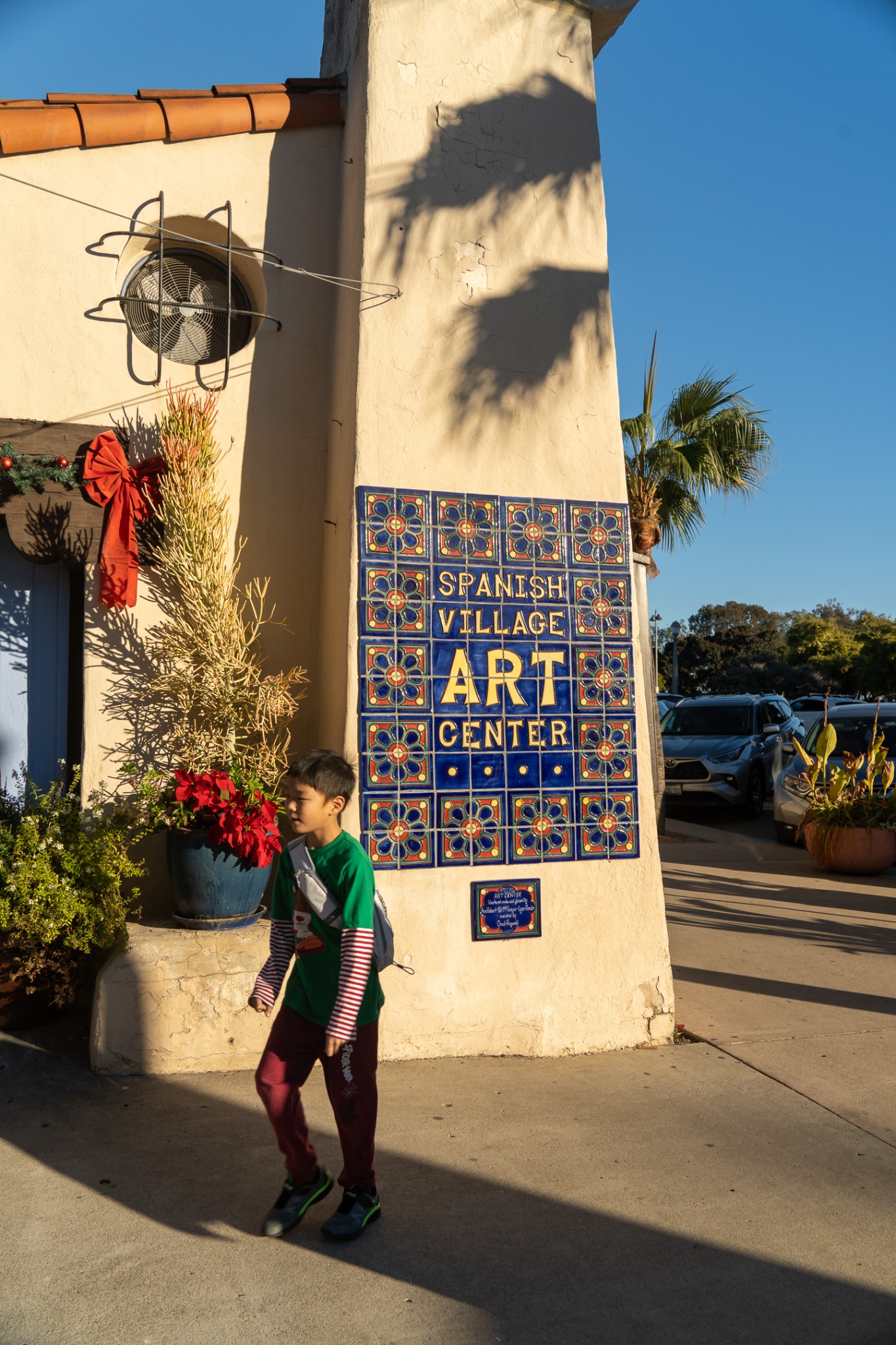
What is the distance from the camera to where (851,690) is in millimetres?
51688

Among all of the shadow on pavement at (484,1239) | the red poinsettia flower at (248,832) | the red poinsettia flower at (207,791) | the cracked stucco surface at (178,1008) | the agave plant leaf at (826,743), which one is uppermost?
the agave plant leaf at (826,743)

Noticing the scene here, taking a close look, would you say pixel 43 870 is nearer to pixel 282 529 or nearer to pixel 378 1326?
pixel 282 529

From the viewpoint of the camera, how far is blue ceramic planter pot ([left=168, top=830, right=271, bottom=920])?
475 centimetres

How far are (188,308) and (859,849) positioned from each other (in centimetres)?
794

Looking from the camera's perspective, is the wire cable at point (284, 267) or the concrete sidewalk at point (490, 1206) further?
the wire cable at point (284, 267)

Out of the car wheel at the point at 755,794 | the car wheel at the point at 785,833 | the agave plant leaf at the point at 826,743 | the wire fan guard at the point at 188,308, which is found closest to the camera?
the wire fan guard at the point at 188,308

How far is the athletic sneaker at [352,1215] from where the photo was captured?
3.14m

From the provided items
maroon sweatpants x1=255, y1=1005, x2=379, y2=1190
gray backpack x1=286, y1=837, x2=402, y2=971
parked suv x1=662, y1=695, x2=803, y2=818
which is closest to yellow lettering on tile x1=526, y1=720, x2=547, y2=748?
gray backpack x1=286, y1=837, x2=402, y2=971

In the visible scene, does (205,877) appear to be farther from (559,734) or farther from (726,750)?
(726,750)

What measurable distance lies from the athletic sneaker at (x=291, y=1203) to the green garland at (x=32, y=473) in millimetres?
3428

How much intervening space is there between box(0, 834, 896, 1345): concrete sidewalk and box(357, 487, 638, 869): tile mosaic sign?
1.12 m

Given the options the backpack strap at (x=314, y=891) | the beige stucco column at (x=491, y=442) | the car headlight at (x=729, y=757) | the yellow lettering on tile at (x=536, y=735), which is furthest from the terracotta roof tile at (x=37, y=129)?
the car headlight at (x=729, y=757)

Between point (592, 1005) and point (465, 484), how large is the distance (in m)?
2.69

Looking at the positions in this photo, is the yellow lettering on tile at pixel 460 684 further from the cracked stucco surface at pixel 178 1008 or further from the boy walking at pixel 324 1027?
the boy walking at pixel 324 1027
